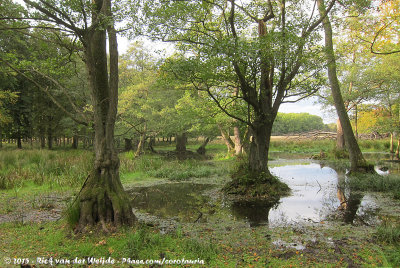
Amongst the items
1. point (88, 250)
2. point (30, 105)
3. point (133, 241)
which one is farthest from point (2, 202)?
point (30, 105)

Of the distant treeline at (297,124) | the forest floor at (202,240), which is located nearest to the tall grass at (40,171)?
the forest floor at (202,240)

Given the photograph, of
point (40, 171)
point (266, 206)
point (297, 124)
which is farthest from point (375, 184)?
point (297, 124)

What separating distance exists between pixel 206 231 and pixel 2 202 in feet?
19.5

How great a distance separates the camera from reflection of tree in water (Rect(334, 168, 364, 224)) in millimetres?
6414

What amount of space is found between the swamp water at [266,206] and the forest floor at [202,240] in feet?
0.29

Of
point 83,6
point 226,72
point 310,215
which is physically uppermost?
point 83,6

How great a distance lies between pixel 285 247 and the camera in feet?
14.9

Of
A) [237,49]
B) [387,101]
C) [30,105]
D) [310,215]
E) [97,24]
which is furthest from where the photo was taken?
[30,105]

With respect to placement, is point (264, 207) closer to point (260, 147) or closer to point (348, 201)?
point (260, 147)

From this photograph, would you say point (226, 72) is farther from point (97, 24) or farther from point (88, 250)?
point (88, 250)

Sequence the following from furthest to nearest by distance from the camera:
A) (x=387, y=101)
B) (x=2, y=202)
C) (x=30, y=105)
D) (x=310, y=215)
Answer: (x=30, y=105) < (x=387, y=101) < (x=2, y=202) < (x=310, y=215)

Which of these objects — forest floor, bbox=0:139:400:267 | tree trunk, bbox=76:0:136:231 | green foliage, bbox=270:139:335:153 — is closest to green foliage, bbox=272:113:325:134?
green foliage, bbox=270:139:335:153

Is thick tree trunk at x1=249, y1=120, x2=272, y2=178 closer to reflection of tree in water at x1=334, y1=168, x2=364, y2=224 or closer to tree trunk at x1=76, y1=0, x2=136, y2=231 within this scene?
reflection of tree in water at x1=334, y1=168, x2=364, y2=224

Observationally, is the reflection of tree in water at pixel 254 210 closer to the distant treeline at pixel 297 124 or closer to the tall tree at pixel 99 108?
the tall tree at pixel 99 108
